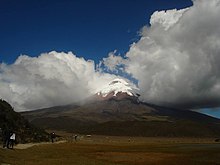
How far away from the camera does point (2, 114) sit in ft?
315

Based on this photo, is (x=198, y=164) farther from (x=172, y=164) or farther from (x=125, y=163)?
(x=125, y=163)

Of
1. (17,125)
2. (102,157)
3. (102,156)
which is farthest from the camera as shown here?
(17,125)

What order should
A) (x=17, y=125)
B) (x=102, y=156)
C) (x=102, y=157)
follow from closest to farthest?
(x=102, y=157) < (x=102, y=156) < (x=17, y=125)

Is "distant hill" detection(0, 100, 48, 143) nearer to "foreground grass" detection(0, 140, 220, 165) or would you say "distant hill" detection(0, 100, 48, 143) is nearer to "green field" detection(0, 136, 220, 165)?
"green field" detection(0, 136, 220, 165)

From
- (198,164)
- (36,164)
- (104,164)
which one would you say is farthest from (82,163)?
(198,164)

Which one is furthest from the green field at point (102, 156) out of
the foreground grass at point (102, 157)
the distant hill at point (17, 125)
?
the distant hill at point (17, 125)

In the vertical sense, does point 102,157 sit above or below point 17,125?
below

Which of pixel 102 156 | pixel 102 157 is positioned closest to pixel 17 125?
pixel 102 156

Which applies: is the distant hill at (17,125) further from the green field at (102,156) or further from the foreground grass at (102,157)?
the foreground grass at (102,157)

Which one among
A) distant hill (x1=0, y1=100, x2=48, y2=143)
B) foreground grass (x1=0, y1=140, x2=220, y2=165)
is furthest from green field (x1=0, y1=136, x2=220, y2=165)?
distant hill (x1=0, y1=100, x2=48, y2=143)

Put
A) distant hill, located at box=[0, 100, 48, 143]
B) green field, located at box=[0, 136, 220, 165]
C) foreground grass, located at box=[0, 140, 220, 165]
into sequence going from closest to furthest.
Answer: foreground grass, located at box=[0, 140, 220, 165], green field, located at box=[0, 136, 220, 165], distant hill, located at box=[0, 100, 48, 143]

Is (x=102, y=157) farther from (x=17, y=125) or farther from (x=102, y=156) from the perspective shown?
(x=17, y=125)

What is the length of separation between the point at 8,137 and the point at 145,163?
25937mm

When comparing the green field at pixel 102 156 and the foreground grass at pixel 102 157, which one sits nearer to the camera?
the foreground grass at pixel 102 157
